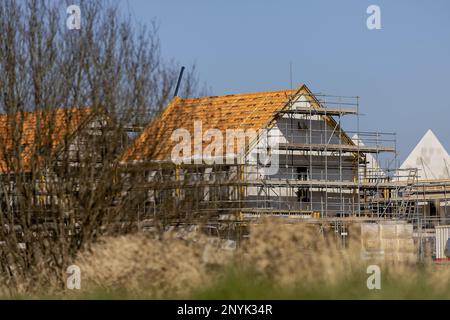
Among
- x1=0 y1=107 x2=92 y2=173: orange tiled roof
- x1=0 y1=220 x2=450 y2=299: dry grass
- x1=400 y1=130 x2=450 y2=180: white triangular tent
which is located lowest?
x1=0 y1=220 x2=450 y2=299: dry grass

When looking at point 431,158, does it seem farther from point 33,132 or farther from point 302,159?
point 33,132

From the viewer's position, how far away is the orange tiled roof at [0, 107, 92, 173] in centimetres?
2164

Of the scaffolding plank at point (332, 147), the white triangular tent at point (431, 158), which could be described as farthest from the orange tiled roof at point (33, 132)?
the white triangular tent at point (431, 158)

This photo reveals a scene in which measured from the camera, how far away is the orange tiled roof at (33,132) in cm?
2164

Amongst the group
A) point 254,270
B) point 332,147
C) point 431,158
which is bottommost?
point 254,270

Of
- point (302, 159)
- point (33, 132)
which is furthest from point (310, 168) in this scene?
point (33, 132)

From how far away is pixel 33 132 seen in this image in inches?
867

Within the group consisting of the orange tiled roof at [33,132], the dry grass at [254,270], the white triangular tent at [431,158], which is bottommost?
the dry grass at [254,270]

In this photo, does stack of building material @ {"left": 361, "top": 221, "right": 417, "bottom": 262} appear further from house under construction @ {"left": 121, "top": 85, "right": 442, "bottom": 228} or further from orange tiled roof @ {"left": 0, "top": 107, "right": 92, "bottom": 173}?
house under construction @ {"left": 121, "top": 85, "right": 442, "bottom": 228}

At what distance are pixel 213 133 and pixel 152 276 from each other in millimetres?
24865

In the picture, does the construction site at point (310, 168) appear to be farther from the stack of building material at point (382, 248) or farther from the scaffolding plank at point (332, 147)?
the stack of building material at point (382, 248)

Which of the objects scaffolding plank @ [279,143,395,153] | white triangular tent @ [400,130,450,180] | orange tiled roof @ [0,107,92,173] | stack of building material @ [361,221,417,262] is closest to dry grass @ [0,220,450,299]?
stack of building material @ [361,221,417,262]
